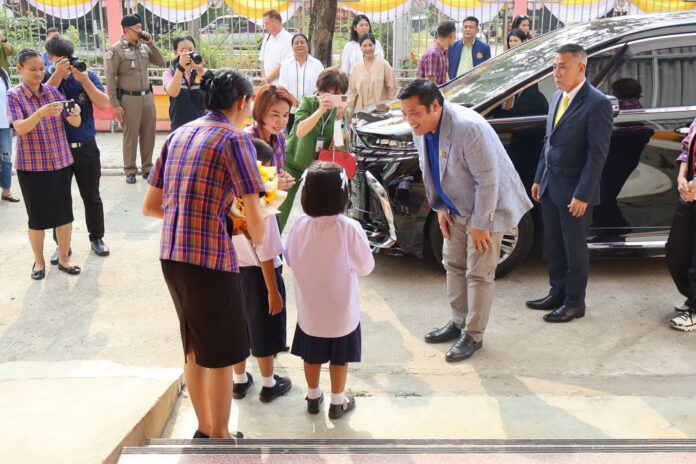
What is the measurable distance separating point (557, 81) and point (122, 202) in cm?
493

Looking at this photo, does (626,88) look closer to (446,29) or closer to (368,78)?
(368,78)

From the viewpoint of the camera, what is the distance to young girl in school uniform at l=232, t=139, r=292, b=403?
11.5ft

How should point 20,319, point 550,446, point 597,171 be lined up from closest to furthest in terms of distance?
point 550,446
point 597,171
point 20,319

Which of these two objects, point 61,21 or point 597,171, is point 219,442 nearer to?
point 597,171

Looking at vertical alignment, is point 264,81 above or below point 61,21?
below

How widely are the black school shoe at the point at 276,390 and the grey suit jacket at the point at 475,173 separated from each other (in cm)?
134

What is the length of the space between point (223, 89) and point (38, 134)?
312cm

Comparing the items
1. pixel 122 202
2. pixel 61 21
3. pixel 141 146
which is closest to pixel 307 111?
pixel 122 202

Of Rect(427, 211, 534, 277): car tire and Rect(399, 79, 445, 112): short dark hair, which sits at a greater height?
Rect(399, 79, 445, 112): short dark hair

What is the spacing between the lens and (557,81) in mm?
4566

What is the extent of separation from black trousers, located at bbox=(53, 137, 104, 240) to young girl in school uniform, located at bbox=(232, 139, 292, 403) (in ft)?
9.03

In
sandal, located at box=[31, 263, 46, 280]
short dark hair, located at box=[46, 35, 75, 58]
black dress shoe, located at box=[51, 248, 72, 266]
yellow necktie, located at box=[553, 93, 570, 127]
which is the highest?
short dark hair, located at box=[46, 35, 75, 58]

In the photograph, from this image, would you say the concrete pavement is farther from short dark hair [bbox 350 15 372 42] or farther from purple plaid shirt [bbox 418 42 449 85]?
short dark hair [bbox 350 15 372 42]

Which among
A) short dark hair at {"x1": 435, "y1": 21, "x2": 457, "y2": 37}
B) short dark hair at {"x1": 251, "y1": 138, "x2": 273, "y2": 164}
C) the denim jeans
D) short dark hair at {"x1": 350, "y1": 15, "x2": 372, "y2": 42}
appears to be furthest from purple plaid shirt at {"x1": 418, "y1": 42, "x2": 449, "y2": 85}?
short dark hair at {"x1": 251, "y1": 138, "x2": 273, "y2": 164}
